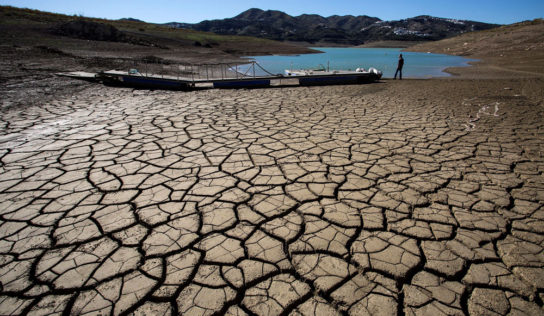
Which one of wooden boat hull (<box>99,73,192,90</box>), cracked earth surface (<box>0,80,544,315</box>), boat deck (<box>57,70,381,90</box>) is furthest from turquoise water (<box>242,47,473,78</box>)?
cracked earth surface (<box>0,80,544,315</box>)

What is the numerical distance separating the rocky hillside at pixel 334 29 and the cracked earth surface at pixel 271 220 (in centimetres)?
9660

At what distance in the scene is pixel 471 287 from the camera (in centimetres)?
158

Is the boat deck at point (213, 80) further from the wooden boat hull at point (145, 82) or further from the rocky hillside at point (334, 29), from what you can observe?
the rocky hillside at point (334, 29)

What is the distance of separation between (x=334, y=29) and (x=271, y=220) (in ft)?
465

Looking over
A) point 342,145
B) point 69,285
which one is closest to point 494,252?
point 342,145

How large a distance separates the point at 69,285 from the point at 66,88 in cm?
831

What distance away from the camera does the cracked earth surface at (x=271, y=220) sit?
1538mm

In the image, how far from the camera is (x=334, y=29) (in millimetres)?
127062

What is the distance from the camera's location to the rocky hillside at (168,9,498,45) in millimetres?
104562

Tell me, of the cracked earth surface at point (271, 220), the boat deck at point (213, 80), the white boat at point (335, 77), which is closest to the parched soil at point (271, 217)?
the cracked earth surface at point (271, 220)

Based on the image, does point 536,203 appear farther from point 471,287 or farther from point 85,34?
point 85,34

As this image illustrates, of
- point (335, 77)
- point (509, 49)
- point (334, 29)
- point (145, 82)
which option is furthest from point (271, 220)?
point (334, 29)

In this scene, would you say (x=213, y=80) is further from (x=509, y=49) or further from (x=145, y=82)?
(x=509, y=49)

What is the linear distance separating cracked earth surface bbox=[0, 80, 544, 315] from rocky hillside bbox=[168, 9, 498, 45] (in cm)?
9660
